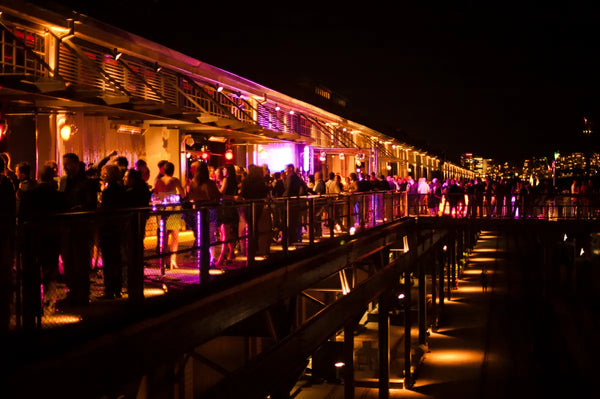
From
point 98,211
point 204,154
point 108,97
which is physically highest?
point 108,97

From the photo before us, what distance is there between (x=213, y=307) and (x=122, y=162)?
2759 millimetres

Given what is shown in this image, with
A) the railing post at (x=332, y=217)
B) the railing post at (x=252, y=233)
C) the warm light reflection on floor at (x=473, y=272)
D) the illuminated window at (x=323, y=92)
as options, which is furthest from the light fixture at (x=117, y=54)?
the warm light reflection on floor at (x=473, y=272)

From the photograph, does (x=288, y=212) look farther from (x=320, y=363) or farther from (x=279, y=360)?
(x=320, y=363)

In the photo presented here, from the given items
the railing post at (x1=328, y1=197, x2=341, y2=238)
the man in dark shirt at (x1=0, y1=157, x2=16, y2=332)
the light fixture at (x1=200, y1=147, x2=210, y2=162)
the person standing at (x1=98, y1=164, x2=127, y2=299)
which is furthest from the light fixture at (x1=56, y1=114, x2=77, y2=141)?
the man in dark shirt at (x1=0, y1=157, x2=16, y2=332)

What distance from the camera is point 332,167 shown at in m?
38.1

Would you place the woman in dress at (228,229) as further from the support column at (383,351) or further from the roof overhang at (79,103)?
the support column at (383,351)

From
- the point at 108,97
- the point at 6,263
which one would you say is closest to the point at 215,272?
the point at 6,263

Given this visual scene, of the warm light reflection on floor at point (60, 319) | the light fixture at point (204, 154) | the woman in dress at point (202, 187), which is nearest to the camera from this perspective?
the warm light reflection on floor at point (60, 319)

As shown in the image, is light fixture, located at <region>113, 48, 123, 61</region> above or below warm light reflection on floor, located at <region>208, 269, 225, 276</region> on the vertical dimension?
above

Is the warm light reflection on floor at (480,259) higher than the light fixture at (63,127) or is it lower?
lower

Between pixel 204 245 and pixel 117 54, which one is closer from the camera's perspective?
pixel 204 245

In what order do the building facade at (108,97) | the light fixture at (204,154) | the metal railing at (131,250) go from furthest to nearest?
1. the light fixture at (204,154)
2. the building facade at (108,97)
3. the metal railing at (131,250)

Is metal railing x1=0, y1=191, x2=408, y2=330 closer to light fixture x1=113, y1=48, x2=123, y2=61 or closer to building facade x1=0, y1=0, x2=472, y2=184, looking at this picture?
building facade x1=0, y1=0, x2=472, y2=184

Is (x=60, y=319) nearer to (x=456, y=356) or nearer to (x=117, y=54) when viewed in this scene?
(x=117, y=54)
